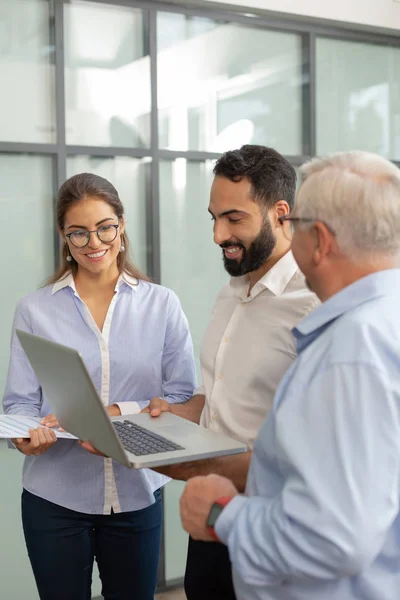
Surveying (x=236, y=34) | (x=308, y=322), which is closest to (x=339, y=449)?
(x=308, y=322)

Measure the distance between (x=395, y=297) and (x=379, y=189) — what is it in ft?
0.54

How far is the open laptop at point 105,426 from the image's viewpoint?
1.25 metres

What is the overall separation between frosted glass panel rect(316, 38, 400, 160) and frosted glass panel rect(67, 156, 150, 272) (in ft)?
3.24

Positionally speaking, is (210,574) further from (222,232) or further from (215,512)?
(222,232)

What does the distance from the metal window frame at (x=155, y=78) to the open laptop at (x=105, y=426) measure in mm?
1649

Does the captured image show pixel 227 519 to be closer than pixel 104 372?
Yes

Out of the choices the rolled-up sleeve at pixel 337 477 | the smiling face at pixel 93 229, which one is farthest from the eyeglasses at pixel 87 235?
the rolled-up sleeve at pixel 337 477

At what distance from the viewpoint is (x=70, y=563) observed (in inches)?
78.6

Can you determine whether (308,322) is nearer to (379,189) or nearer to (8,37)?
(379,189)

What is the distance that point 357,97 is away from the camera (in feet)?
12.3

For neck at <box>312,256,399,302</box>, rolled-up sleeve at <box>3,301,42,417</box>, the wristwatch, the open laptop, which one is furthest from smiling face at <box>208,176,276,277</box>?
rolled-up sleeve at <box>3,301,42,417</box>

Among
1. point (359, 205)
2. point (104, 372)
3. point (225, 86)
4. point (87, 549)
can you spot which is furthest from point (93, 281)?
point (225, 86)

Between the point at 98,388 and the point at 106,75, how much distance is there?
1.66 metres

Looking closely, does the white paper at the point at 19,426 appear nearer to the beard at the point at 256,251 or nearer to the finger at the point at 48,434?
the finger at the point at 48,434
